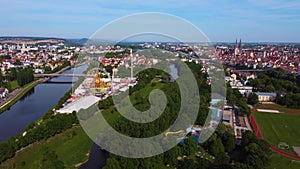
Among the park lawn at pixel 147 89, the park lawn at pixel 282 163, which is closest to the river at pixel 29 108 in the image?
the park lawn at pixel 147 89

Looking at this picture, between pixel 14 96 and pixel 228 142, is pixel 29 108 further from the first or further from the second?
pixel 228 142

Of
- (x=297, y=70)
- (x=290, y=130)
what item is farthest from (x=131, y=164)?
(x=297, y=70)

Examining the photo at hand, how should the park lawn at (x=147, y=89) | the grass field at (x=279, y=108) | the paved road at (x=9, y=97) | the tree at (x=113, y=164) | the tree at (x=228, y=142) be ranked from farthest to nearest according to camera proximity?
1. the park lawn at (x=147, y=89)
2. the paved road at (x=9, y=97)
3. the grass field at (x=279, y=108)
4. the tree at (x=228, y=142)
5. the tree at (x=113, y=164)

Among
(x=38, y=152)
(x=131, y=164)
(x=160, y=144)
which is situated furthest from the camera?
(x=38, y=152)

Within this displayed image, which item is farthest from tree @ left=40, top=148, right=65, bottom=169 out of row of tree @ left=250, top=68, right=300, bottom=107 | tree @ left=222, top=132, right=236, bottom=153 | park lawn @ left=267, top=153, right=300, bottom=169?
row of tree @ left=250, top=68, right=300, bottom=107

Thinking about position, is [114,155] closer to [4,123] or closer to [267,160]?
[267,160]

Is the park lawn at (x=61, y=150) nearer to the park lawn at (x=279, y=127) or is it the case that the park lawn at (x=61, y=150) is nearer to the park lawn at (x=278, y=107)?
the park lawn at (x=279, y=127)

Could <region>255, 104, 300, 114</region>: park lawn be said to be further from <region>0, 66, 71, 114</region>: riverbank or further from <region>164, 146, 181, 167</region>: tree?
<region>0, 66, 71, 114</region>: riverbank
